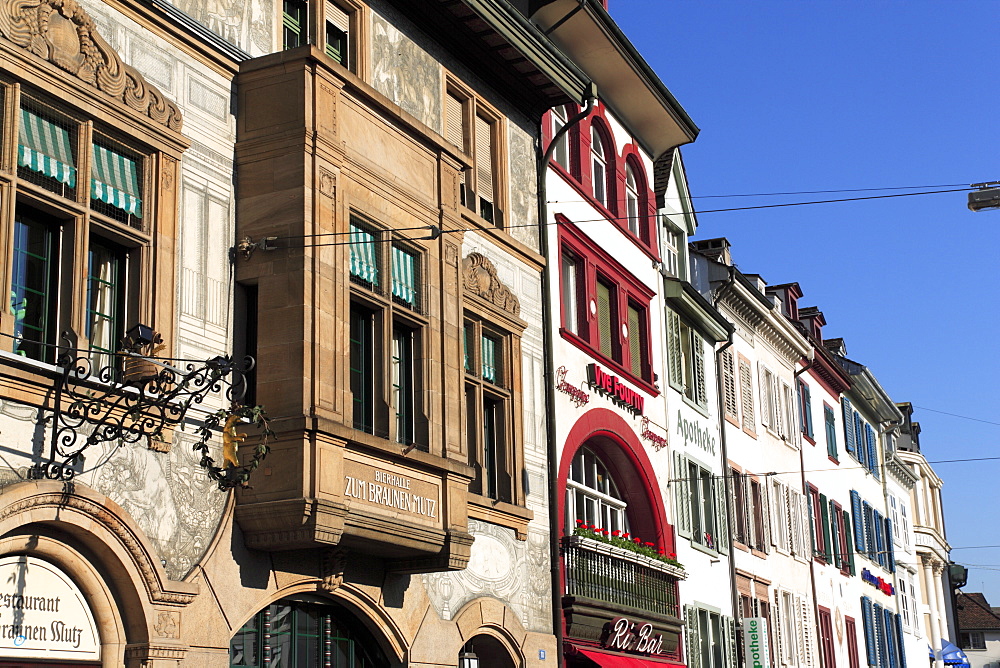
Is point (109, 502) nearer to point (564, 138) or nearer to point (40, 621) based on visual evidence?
point (40, 621)

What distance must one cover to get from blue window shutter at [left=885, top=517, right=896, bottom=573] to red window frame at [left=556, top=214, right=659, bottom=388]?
2668cm

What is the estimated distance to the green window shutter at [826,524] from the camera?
41.9 meters

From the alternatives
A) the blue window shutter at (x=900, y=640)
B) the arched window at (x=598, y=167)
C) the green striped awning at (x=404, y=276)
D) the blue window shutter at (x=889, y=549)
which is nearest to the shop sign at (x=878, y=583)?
the blue window shutter at (x=889, y=549)

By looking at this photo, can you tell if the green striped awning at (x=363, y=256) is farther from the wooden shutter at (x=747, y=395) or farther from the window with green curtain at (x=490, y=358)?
the wooden shutter at (x=747, y=395)

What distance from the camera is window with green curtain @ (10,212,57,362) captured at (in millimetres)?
12867

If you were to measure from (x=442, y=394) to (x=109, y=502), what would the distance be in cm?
547

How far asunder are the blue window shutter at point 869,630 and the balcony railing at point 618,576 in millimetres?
20485

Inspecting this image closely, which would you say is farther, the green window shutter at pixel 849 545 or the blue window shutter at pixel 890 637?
the blue window shutter at pixel 890 637

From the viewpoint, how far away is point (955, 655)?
6003 cm

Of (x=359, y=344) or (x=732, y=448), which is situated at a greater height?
(x=732, y=448)

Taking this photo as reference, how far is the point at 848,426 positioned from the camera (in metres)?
49.8

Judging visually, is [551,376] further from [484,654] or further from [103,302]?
[103,302]

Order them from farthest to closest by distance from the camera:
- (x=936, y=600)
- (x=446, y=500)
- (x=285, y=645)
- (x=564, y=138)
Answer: (x=936, y=600) → (x=564, y=138) → (x=446, y=500) → (x=285, y=645)

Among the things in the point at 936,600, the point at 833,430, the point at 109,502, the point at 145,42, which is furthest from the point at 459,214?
the point at 936,600
